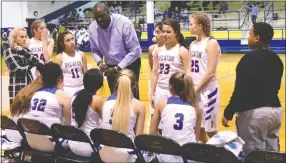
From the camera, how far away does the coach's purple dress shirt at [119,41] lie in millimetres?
4824

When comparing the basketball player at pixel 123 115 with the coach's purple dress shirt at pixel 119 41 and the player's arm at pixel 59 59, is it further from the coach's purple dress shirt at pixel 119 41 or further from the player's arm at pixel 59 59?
the player's arm at pixel 59 59

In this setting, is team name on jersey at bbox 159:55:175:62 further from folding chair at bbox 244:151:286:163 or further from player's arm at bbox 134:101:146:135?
folding chair at bbox 244:151:286:163

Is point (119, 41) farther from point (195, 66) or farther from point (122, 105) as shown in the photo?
point (122, 105)

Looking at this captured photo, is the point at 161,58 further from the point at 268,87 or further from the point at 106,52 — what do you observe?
the point at 268,87

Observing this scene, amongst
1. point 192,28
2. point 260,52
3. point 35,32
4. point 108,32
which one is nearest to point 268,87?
point 260,52

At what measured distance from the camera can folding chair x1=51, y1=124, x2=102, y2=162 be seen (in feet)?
11.4

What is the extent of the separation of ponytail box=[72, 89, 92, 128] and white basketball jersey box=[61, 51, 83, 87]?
145cm

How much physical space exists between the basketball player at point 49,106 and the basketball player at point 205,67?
127 centimetres

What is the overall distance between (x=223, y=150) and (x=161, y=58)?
1.71 metres

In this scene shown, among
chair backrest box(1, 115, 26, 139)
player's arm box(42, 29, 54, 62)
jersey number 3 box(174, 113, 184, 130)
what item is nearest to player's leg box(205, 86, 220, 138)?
jersey number 3 box(174, 113, 184, 130)

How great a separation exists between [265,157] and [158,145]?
0.72 metres

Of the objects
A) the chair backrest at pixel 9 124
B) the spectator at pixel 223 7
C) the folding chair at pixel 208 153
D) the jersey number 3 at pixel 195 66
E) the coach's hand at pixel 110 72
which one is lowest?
the folding chair at pixel 208 153

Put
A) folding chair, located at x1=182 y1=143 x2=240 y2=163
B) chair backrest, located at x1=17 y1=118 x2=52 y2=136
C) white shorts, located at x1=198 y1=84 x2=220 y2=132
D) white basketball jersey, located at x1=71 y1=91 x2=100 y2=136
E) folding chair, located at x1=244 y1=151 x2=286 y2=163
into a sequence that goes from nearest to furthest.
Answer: folding chair, located at x1=244 y1=151 x2=286 y2=163 < folding chair, located at x1=182 y1=143 x2=240 y2=163 < chair backrest, located at x1=17 y1=118 x2=52 y2=136 < white basketball jersey, located at x1=71 y1=91 x2=100 y2=136 < white shorts, located at x1=198 y1=84 x2=220 y2=132

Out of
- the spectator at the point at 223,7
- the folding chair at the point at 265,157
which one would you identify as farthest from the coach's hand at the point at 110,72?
the spectator at the point at 223,7
